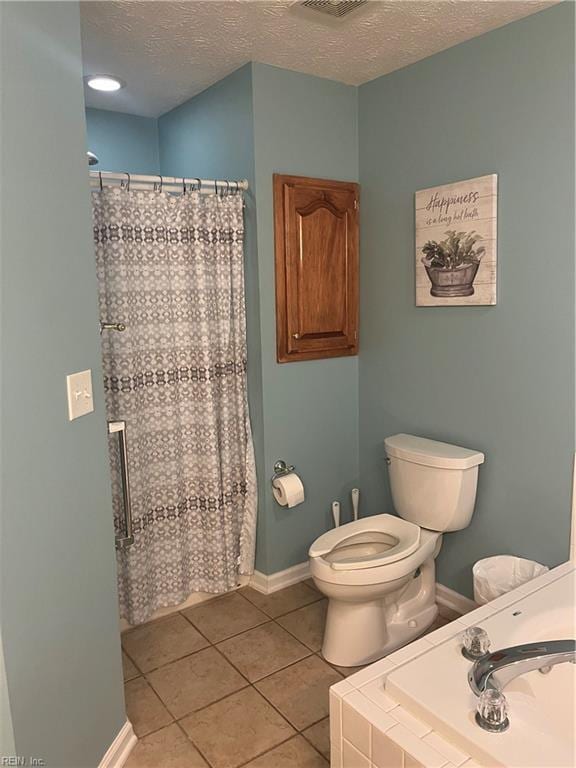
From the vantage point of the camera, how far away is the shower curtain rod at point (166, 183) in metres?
2.47

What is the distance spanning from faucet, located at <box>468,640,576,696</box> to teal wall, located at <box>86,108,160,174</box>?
9.81 ft

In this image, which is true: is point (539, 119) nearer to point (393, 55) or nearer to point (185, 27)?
point (393, 55)

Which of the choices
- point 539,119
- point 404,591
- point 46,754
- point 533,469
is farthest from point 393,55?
point 46,754

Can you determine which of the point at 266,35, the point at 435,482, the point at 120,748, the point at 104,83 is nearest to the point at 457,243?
the point at 435,482

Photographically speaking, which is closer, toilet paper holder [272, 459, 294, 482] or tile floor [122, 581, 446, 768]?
tile floor [122, 581, 446, 768]

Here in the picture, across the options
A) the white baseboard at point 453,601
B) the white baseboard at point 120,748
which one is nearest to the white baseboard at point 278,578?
the white baseboard at point 453,601

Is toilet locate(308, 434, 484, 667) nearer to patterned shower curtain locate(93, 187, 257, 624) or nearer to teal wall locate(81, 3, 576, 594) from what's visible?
teal wall locate(81, 3, 576, 594)

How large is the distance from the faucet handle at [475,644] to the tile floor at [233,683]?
2.14ft

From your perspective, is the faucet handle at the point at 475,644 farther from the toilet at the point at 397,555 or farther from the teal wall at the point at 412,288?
Result: the teal wall at the point at 412,288

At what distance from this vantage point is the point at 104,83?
2834 millimetres

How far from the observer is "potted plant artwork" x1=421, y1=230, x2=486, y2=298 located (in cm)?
252

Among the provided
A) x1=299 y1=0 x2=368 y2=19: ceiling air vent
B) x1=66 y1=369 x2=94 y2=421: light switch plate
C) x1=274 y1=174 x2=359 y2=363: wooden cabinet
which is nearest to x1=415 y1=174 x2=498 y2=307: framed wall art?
x1=274 y1=174 x2=359 y2=363: wooden cabinet

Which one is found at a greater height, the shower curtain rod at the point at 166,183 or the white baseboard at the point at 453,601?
the shower curtain rod at the point at 166,183

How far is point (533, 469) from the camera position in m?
2.42
